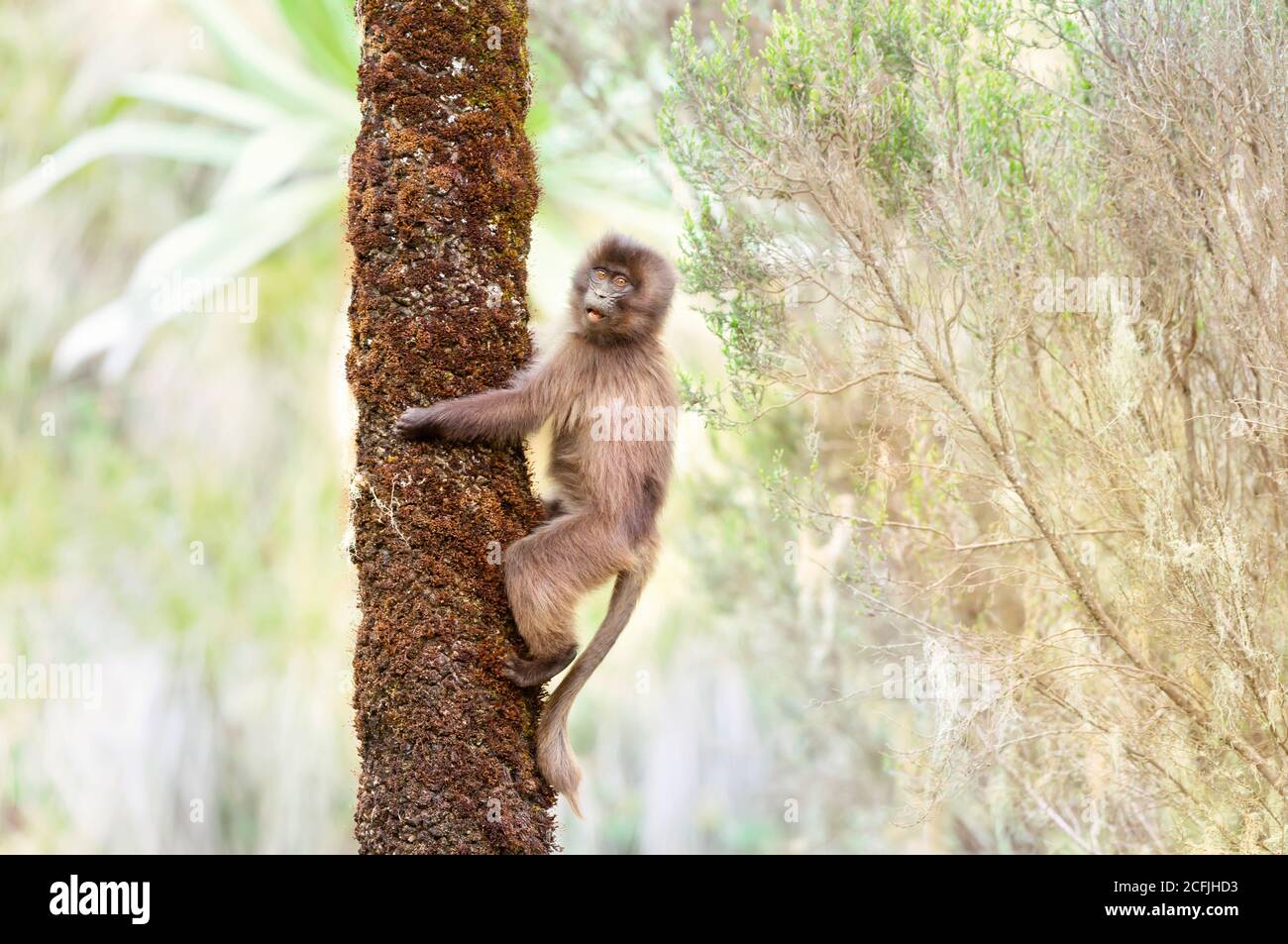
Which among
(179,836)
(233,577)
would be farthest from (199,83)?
(179,836)

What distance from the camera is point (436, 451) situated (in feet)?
13.6

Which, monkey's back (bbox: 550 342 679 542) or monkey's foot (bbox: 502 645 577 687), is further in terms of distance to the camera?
monkey's back (bbox: 550 342 679 542)

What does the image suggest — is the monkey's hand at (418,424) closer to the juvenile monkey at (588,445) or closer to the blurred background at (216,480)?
the juvenile monkey at (588,445)

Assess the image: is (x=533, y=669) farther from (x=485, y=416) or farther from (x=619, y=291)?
(x=619, y=291)

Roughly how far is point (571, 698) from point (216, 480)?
952cm

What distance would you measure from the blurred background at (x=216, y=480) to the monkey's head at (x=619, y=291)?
6099 millimetres

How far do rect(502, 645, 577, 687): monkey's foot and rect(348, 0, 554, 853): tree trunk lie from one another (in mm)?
44

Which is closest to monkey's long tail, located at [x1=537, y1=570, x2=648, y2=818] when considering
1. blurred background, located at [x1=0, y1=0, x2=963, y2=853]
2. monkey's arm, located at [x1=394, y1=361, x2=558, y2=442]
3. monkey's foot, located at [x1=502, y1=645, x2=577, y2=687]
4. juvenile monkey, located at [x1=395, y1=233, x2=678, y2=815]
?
juvenile monkey, located at [x1=395, y1=233, x2=678, y2=815]

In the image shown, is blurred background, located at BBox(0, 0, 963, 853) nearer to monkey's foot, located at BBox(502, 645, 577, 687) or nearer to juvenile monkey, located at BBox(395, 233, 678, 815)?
juvenile monkey, located at BBox(395, 233, 678, 815)

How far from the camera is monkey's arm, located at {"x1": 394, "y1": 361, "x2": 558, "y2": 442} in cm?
415

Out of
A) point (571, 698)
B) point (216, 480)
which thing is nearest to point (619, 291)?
point (571, 698)

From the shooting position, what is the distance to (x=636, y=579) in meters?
4.95
